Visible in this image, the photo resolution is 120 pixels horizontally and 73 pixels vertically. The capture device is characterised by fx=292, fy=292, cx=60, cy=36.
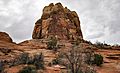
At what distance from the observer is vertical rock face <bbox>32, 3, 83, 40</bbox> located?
49312mm

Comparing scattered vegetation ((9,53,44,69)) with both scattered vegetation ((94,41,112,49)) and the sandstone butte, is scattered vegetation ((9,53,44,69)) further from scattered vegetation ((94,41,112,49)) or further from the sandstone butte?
scattered vegetation ((94,41,112,49))

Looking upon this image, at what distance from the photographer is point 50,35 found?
159ft

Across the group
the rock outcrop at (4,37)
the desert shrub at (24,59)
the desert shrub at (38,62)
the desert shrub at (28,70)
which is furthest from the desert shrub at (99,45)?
the desert shrub at (28,70)

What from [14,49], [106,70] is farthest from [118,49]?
[14,49]

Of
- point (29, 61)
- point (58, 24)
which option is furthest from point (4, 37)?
point (29, 61)

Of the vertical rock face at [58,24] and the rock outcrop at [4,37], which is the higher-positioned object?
the vertical rock face at [58,24]

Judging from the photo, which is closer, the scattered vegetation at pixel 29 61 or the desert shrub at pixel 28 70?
the desert shrub at pixel 28 70

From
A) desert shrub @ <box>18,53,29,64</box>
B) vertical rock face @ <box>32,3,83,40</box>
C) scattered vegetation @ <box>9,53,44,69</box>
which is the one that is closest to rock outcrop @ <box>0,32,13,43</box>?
vertical rock face @ <box>32,3,83,40</box>

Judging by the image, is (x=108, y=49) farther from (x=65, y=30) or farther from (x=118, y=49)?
(x=65, y=30)

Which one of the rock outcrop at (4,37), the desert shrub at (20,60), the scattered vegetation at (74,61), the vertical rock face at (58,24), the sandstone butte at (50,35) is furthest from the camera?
the vertical rock face at (58,24)

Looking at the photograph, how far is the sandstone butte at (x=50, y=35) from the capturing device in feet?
109

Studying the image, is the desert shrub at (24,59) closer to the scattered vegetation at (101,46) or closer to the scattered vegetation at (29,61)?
the scattered vegetation at (29,61)

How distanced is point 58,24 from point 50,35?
2.84m

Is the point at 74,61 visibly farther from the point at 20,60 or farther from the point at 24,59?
the point at 20,60
